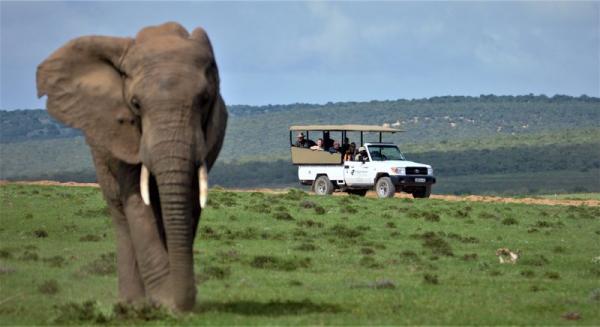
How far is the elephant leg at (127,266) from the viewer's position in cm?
1495

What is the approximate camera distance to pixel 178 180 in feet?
44.5

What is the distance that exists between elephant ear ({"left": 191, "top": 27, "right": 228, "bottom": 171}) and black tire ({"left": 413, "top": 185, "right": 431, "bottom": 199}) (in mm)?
31437

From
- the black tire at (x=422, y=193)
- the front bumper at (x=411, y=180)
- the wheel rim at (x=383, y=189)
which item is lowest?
the black tire at (x=422, y=193)

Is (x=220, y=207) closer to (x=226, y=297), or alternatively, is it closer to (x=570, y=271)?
(x=570, y=271)

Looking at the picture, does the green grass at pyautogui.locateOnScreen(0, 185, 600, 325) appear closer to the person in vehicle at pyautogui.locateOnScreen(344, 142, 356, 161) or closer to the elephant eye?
the elephant eye

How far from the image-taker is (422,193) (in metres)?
46.1

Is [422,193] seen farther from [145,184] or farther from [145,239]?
[145,184]

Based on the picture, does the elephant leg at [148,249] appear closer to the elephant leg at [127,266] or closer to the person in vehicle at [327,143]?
the elephant leg at [127,266]

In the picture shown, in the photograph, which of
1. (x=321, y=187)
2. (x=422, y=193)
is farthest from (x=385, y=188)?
(x=321, y=187)

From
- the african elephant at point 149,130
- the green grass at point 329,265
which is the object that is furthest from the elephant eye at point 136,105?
the green grass at point 329,265

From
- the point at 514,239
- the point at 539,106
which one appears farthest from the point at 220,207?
the point at 539,106

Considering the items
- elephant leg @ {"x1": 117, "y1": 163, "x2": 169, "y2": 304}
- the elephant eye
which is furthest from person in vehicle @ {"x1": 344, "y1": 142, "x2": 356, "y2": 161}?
the elephant eye

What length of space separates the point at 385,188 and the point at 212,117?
3015 cm

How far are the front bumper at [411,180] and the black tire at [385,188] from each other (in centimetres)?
18
